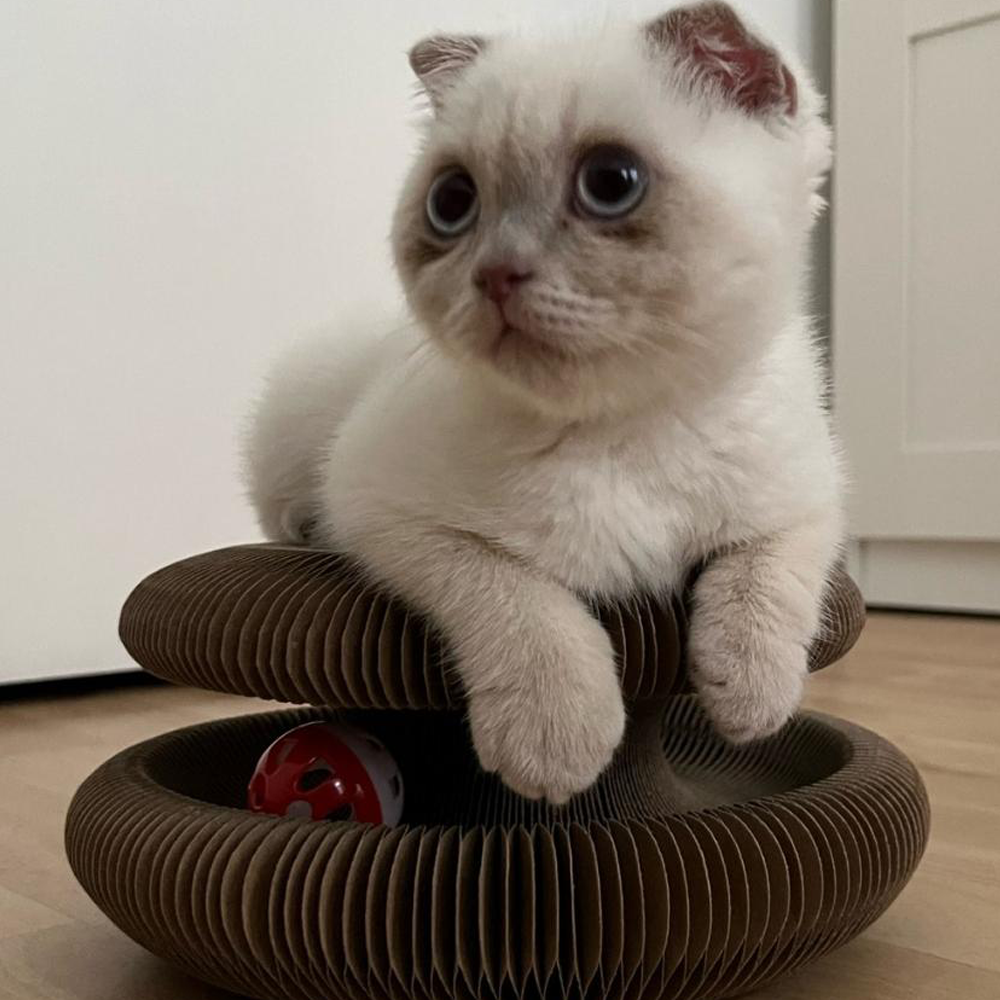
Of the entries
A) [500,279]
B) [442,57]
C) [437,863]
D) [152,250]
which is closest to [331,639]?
[437,863]

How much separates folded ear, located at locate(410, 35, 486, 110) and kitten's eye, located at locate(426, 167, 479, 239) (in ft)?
0.37

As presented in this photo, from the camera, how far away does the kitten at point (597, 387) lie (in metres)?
0.78

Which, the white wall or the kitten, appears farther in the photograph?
the white wall

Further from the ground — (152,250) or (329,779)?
(152,250)

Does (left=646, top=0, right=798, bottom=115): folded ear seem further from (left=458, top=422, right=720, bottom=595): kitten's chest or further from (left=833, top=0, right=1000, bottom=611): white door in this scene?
(left=833, top=0, right=1000, bottom=611): white door

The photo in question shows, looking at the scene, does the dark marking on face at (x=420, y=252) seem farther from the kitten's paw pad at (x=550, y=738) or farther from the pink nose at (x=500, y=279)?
the kitten's paw pad at (x=550, y=738)

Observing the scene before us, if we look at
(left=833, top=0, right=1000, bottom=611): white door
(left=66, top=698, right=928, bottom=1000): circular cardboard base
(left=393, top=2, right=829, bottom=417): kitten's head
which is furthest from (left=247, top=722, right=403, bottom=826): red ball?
(left=833, top=0, right=1000, bottom=611): white door

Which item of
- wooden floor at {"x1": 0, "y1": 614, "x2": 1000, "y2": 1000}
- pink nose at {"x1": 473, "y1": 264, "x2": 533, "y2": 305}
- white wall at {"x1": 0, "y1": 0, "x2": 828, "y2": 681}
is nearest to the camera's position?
pink nose at {"x1": 473, "y1": 264, "x2": 533, "y2": 305}

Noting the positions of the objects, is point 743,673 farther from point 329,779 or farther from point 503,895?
point 329,779


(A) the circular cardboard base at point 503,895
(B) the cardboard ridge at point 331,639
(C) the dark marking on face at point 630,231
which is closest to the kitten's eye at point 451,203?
(C) the dark marking on face at point 630,231

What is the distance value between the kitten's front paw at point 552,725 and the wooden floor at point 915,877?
26cm

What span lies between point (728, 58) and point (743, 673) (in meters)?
0.41

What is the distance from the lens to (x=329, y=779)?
980mm

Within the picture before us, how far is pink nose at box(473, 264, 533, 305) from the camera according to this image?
768 mm
